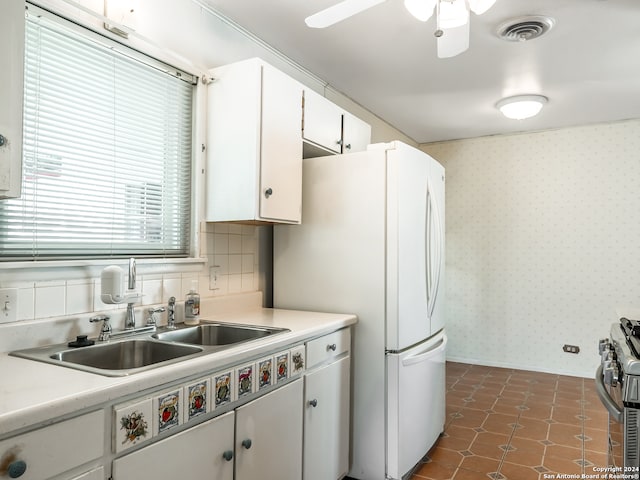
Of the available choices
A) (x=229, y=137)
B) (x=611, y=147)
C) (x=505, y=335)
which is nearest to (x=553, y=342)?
(x=505, y=335)

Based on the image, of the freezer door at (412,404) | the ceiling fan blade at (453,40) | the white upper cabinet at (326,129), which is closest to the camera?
the ceiling fan blade at (453,40)

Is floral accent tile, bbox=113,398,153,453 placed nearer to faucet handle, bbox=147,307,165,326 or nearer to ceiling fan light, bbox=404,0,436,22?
faucet handle, bbox=147,307,165,326

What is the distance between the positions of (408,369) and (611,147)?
3.42 m

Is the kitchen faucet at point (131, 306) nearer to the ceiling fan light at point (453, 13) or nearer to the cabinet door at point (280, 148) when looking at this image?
the cabinet door at point (280, 148)

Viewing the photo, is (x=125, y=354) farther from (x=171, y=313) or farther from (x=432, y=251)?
(x=432, y=251)

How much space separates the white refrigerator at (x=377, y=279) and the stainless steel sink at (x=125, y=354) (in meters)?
1.02

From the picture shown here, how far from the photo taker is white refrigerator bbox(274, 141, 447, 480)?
2.32 meters

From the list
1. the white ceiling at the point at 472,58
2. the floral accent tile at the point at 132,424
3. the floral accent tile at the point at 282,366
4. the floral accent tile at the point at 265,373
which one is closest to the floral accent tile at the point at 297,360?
the floral accent tile at the point at 282,366

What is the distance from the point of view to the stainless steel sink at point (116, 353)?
1439 millimetres

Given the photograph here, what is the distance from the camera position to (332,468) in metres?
2.15

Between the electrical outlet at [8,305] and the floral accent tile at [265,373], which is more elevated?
the electrical outlet at [8,305]

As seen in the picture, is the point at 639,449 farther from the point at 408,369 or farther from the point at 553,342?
the point at 553,342

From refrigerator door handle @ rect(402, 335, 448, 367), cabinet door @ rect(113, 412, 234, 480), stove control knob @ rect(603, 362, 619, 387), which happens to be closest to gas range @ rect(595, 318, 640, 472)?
stove control knob @ rect(603, 362, 619, 387)

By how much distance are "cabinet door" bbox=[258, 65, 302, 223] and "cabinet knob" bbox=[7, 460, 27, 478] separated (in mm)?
1387
